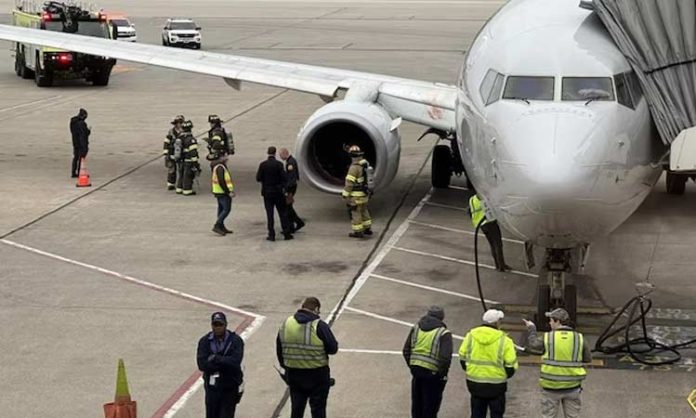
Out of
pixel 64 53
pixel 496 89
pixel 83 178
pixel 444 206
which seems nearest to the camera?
pixel 496 89

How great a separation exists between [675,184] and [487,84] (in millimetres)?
9965

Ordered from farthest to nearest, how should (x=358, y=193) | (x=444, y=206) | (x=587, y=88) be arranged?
(x=444, y=206), (x=358, y=193), (x=587, y=88)

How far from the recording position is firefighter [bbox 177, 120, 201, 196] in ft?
75.3

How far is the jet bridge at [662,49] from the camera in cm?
1374

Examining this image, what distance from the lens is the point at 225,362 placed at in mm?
11008

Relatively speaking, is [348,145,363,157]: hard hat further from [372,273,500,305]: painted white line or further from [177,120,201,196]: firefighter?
[177,120,201,196]: firefighter

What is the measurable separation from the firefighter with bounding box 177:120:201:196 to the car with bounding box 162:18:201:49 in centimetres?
3209

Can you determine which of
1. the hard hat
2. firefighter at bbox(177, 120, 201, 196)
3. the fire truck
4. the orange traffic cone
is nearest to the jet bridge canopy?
the hard hat

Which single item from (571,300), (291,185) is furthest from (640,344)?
(291,185)

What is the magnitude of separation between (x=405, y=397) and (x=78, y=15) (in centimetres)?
2943

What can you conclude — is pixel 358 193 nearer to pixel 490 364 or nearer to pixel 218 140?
pixel 218 140

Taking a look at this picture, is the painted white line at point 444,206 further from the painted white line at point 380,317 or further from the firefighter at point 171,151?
the painted white line at point 380,317

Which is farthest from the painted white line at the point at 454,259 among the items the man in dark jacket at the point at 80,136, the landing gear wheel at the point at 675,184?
the man in dark jacket at the point at 80,136

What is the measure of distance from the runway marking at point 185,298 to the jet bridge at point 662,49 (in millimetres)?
5638
